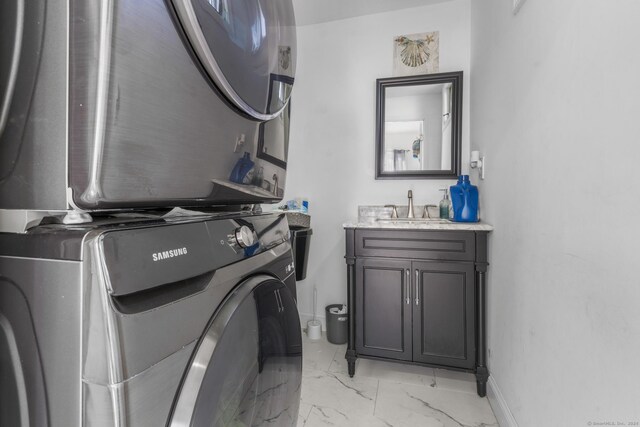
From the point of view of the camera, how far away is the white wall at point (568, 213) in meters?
0.70

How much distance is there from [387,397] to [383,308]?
454 mm

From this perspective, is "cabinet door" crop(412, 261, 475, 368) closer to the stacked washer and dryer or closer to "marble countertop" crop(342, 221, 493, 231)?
"marble countertop" crop(342, 221, 493, 231)

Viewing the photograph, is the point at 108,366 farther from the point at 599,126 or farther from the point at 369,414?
the point at 369,414

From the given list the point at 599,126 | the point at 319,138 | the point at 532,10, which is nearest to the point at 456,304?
the point at 599,126

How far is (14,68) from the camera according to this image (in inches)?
15.8

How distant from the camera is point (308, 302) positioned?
2.55 meters

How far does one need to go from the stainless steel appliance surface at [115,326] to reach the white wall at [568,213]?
87 centimetres

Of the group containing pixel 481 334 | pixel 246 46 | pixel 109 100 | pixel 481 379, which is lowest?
pixel 481 379

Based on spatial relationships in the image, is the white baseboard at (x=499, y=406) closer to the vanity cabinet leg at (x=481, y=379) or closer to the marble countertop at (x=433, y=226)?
the vanity cabinet leg at (x=481, y=379)

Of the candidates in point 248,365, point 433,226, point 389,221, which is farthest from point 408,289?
point 248,365

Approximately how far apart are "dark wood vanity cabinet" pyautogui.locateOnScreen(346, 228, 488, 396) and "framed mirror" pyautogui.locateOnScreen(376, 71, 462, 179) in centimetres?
69

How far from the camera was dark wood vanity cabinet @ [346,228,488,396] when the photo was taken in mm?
1677

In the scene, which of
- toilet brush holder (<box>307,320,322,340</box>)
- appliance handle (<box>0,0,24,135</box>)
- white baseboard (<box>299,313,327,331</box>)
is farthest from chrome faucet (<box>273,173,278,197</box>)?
white baseboard (<box>299,313,327,331</box>)

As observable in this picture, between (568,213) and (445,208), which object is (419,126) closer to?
(445,208)
